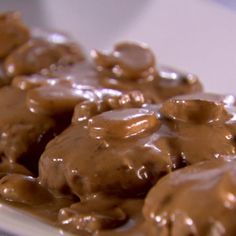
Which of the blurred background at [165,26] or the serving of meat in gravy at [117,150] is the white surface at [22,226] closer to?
the serving of meat in gravy at [117,150]

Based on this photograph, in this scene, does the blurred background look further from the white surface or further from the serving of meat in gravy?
the white surface

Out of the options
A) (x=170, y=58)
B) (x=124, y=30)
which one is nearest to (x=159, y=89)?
(x=170, y=58)

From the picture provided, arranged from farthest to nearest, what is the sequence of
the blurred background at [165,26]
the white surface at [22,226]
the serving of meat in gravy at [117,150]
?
the blurred background at [165,26]
the white surface at [22,226]
the serving of meat in gravy at [117,150]

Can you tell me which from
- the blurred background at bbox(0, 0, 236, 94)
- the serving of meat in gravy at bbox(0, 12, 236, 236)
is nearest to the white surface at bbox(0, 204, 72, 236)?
the serving of meat in gravy at bbox(0, 12, 236, 236)

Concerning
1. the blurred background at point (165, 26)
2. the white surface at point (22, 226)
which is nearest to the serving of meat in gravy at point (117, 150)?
the white surface at point (22, 226)

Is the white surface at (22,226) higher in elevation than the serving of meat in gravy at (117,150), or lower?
lower

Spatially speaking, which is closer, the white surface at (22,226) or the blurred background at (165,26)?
the white surface at (22,226)

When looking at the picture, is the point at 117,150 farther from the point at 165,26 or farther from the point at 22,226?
the point at 165,26

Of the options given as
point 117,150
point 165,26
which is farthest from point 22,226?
point 165,26
